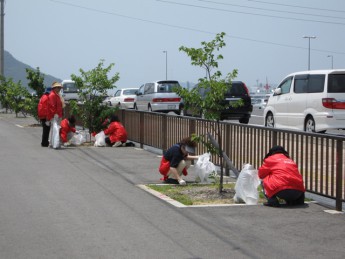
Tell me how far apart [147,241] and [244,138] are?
5.49 meters

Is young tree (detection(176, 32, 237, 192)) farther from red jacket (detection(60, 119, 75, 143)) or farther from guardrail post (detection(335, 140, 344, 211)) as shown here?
red jacket (detection(60, 119, 75, 143))

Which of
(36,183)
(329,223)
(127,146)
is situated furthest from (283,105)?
(329,223)

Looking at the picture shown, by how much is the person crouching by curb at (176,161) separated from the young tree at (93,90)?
8.73 metres

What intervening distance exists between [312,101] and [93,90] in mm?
6559

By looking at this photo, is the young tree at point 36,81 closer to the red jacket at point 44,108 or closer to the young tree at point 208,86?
the red jacket at point 44,108

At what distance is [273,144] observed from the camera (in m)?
11.4

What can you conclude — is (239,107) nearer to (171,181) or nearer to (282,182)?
(171,181)

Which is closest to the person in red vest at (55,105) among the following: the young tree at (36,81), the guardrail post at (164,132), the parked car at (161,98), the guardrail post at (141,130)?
the guardrail post at (141,130)

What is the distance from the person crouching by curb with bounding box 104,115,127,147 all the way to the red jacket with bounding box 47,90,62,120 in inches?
56.1

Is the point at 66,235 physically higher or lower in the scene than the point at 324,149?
lower

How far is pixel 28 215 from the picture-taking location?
29.7 ft

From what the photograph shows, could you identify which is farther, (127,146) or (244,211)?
(127,146)

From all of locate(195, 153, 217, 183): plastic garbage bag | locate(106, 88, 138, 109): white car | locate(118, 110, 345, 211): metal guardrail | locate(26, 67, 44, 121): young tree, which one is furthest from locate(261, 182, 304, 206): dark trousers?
locate(106, 88, 138, 109): white car

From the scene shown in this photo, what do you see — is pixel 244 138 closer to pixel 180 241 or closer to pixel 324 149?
pixel 324 149
